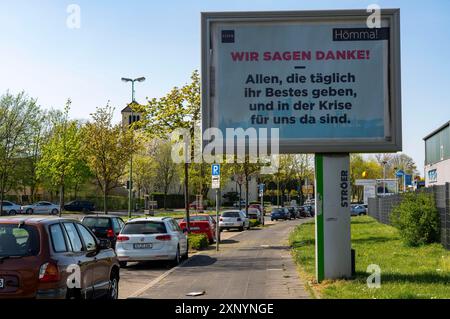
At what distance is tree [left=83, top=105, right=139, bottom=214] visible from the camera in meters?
31.5

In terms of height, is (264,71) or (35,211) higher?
(264,71)

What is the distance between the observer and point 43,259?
7.59 meters

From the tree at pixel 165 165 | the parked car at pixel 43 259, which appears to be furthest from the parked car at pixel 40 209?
the parked car at pixel 43 259

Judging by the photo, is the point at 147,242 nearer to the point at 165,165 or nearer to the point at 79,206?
the point at 79,206

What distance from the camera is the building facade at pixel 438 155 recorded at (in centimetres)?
5128

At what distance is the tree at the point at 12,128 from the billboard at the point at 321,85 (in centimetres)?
3276

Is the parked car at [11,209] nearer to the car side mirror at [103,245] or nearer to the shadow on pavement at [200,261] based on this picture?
the shadow on pavement at [200,261]

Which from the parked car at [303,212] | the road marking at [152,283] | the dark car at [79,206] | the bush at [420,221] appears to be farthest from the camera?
the parked car at [303,212]

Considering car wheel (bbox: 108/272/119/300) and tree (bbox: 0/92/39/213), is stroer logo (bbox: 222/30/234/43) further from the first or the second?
tree (bbox: 0/92/39/213)

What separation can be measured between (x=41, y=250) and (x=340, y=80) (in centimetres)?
679

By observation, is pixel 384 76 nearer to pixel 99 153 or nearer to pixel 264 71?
pixel 264 71

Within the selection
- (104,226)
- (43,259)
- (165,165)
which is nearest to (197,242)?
(104,226)
